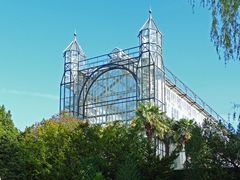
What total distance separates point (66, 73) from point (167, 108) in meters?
11.5

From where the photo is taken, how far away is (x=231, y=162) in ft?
66.2

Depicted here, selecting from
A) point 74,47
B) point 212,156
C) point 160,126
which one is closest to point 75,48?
point 74,47

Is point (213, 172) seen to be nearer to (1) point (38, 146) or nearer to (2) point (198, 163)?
(2) point (198, 163)

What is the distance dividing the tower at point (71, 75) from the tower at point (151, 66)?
8444 mm

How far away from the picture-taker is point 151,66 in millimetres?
49125

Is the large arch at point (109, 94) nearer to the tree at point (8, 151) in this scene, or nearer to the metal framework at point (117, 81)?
the metal framework at point (117, 81)

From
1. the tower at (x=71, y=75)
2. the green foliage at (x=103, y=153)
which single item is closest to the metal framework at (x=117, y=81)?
the tower at (x=71, y=75)

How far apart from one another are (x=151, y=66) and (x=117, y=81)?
3.99 m

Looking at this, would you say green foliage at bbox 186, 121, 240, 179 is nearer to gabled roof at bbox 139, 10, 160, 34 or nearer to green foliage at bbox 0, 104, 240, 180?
green foliage at bbox 0, 104, 240, 180

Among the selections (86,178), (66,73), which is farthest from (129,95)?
(86,178)

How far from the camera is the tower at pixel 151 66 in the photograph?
48.2 metres

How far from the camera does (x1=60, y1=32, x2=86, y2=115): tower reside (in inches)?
2128

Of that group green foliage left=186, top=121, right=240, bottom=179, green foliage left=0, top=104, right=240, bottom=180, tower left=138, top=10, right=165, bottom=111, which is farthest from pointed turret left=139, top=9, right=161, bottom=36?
green foliage left=186, top=121, right=240, bottom=179

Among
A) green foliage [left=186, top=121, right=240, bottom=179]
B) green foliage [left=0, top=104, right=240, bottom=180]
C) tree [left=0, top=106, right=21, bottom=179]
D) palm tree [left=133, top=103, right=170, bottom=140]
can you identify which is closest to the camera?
green foliage [left=186, top=121, right=240, bottom=179]
